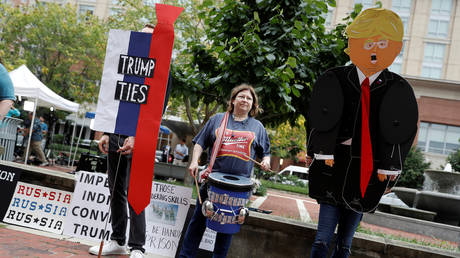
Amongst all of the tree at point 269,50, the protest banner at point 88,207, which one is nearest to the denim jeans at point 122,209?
the protest banner at point 88,207

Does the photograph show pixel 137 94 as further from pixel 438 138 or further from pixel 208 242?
pixel 438 138

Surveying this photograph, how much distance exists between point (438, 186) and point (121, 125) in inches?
365

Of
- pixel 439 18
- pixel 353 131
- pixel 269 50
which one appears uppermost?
pixel 439 18

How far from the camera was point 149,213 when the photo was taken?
405 cm

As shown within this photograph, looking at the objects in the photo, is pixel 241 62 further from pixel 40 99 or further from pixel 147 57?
pixel 40 99

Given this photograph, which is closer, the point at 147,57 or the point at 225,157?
the point at 147,57

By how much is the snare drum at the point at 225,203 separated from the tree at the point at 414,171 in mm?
30034

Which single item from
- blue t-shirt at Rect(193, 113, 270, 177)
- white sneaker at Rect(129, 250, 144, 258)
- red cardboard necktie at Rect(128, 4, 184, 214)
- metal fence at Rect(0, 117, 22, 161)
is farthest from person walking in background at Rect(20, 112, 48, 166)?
red cardboard necktie at Rect(128, 4, 184, 214)

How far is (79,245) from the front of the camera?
3830mm

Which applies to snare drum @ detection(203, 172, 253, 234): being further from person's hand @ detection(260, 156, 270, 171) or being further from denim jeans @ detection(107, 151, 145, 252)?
denim jeans @ detection(107, 151, 145, 252)

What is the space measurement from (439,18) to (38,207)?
129 feet

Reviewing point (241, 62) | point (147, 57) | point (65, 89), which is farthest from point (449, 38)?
point (147, 57)

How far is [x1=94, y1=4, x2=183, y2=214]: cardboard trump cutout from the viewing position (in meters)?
2.93

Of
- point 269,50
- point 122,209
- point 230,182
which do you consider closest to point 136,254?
point 122,209
